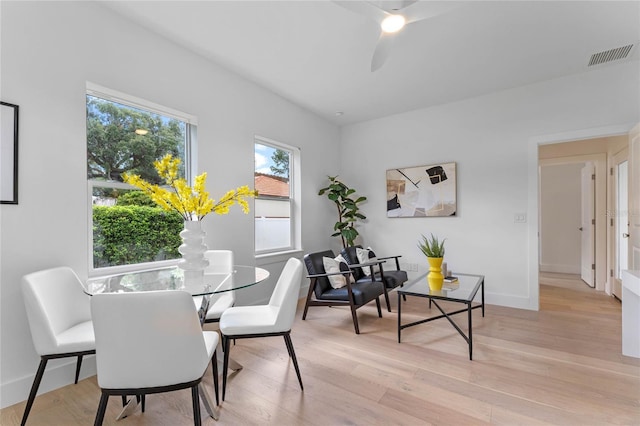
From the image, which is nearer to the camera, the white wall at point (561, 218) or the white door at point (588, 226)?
the white door at point (588, 226)

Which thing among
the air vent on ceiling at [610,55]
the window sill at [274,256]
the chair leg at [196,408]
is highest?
the air vent on ceiling at [610,55]

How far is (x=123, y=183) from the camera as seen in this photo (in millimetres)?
2436

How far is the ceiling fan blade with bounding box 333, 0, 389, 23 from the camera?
1721mm

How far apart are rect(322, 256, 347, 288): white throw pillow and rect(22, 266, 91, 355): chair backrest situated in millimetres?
2134

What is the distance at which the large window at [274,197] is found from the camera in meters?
3.80

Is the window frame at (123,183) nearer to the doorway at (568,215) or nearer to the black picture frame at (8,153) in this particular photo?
the black picture frame at (8,153)

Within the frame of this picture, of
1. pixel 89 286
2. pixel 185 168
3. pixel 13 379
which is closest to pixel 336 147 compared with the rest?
pixel 185 168

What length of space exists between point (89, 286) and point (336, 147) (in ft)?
13.5

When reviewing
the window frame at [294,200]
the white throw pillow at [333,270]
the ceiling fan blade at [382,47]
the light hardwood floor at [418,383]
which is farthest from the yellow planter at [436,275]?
the window frame at [294,200]

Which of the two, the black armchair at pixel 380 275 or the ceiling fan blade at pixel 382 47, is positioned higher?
the ceiling fan blade at pixel 382 47

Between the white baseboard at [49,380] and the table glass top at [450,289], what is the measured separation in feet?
8.58

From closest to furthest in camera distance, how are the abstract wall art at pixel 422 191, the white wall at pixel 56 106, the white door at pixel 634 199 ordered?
the white wall at pixel 56 106, the white door at pixel 634 199, the abstract wall art at pixel 422 191

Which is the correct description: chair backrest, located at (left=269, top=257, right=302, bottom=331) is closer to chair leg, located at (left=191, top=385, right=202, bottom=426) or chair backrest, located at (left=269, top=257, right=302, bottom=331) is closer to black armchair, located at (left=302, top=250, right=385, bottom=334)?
chair leg, located at (left=191, top=385, right=202, bottom=426)

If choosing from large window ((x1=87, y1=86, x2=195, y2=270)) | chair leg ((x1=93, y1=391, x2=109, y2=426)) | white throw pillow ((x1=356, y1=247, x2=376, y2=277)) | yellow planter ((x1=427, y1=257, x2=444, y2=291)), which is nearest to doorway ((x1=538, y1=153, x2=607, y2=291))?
yellow planter ((x1=427, y1=257, x2=444, y2=291))
